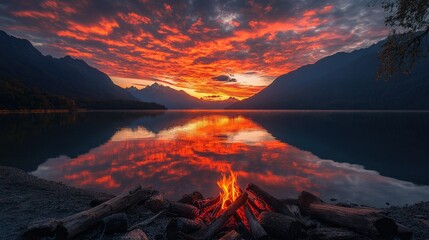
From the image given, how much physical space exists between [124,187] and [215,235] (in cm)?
1148

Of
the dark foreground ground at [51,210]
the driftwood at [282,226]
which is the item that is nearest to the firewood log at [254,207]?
the driftwood at [282,226]

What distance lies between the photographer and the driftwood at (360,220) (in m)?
8.79

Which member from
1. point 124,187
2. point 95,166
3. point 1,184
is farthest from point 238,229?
point 95,166

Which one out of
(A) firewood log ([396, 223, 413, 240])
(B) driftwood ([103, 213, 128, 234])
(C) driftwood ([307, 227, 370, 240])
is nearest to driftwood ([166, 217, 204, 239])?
(B) driftwood ([103, 213, 128, 234])

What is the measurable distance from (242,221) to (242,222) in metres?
0.08

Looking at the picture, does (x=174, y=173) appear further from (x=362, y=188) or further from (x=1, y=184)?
(x=362, y=188)

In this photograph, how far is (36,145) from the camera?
3816 cm

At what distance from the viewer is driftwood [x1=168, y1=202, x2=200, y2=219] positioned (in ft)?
36.7

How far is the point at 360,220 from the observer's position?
911 cm

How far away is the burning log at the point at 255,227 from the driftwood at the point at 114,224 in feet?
15.4

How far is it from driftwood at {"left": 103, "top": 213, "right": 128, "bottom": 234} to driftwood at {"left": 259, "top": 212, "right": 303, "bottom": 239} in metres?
5.25

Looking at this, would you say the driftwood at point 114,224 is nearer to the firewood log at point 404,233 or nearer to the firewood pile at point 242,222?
the firewood pile at point 242,222

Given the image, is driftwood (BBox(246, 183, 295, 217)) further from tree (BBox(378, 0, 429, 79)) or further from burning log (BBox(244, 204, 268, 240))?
tree (BBox(378, 0, 429, 79))

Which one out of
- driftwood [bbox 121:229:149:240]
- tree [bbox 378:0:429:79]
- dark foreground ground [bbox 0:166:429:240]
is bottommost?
dark foreground ground [bbox 0:166:429:240]
